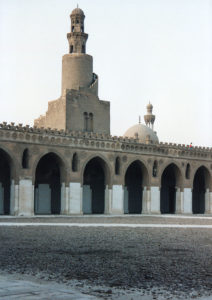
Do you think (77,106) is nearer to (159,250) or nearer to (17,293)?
(159,250)

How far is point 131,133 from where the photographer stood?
172 feet

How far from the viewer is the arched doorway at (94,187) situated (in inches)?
1624

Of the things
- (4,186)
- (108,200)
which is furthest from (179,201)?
(4,186)

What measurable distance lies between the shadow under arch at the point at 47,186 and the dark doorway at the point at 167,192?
37.5ft

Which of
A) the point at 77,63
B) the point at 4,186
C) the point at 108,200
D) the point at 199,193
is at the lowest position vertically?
the point at 108,200

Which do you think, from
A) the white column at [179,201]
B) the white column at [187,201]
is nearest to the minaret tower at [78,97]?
the white column at [179,201]

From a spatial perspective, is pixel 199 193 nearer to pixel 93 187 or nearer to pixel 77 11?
pixel 93 187

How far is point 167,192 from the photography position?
46.6 metres

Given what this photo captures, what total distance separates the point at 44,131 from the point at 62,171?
11.2 ft

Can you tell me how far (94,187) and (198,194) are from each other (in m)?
12.9

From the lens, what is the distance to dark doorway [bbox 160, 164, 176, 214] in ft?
151

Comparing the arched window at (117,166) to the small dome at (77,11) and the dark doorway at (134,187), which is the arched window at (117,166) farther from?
the small dome at (77,11)

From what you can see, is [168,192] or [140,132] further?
[140,132]

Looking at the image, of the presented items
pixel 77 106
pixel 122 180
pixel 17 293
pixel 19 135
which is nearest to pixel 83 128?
pixel 77 106
